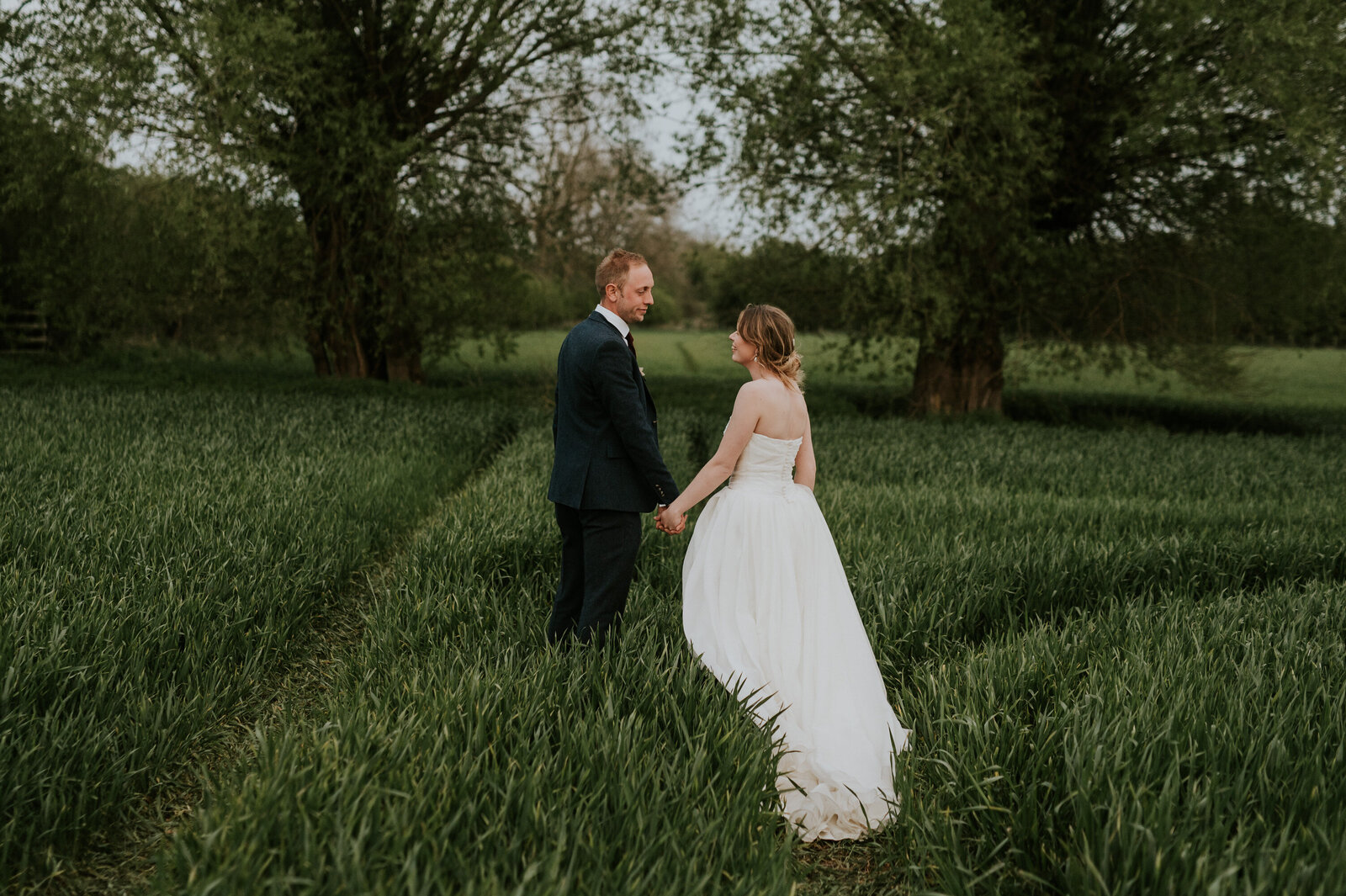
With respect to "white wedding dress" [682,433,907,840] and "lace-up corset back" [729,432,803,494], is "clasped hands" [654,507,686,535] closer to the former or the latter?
"white wedding dress" [682,433,907,840]

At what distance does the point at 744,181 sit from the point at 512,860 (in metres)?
15.0

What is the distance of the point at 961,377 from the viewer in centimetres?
1814

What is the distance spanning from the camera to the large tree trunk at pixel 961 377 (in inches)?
709

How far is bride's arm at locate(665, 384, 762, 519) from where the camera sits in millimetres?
3877

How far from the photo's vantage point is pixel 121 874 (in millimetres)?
2852

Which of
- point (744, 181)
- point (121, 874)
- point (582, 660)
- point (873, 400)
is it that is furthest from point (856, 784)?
point (873, 400)

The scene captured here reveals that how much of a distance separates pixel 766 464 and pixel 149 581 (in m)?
3.19

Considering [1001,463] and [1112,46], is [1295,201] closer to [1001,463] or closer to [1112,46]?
[1112,46]

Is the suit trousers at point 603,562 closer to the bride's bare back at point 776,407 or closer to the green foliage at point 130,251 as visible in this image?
the bride's bare back at point 776,407

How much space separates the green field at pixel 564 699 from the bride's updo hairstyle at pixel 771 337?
1325 millimetres

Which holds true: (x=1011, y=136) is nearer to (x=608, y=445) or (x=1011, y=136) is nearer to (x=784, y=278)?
(x=784, y=278)

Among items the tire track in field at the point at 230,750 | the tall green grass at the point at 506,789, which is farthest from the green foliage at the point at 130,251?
the tall green grass at the point at 506,789

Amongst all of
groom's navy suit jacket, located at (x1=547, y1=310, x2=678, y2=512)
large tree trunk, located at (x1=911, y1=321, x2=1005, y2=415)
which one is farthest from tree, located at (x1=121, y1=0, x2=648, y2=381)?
groom's navy suit jacket, located at (x1=547, y1=310, x2=678, y2=512)

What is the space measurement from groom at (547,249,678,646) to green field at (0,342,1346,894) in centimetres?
36
